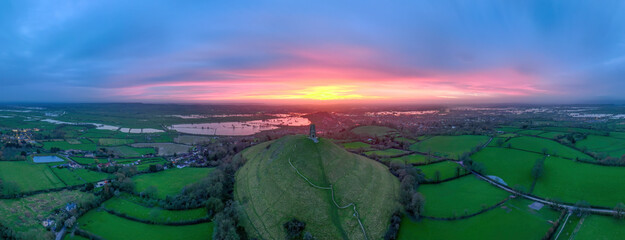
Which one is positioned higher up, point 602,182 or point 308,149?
point 308,149

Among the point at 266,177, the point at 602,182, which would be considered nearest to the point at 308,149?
the point at 266,177

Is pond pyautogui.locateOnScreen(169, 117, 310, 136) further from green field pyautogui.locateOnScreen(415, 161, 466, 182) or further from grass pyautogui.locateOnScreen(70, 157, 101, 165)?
green field pyautogui.locateOnScreen(415, 161, 466, 182)

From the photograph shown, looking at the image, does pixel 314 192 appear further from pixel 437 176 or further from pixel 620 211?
pixel 620 211

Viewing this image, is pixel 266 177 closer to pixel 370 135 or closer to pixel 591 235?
pixel 591 235

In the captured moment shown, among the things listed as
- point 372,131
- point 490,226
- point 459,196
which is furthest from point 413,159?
point 372,131

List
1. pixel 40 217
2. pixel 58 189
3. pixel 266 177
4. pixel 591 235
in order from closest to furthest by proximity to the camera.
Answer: pixel 591 235 → pixel 40 217 → pixel 266 177 → pixel 58 189

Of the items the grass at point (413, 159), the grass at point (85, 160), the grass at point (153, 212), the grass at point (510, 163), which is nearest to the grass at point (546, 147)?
the grass at point (510, 163)

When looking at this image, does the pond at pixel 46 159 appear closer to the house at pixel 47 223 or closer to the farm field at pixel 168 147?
the farm field at pixel 168 147
